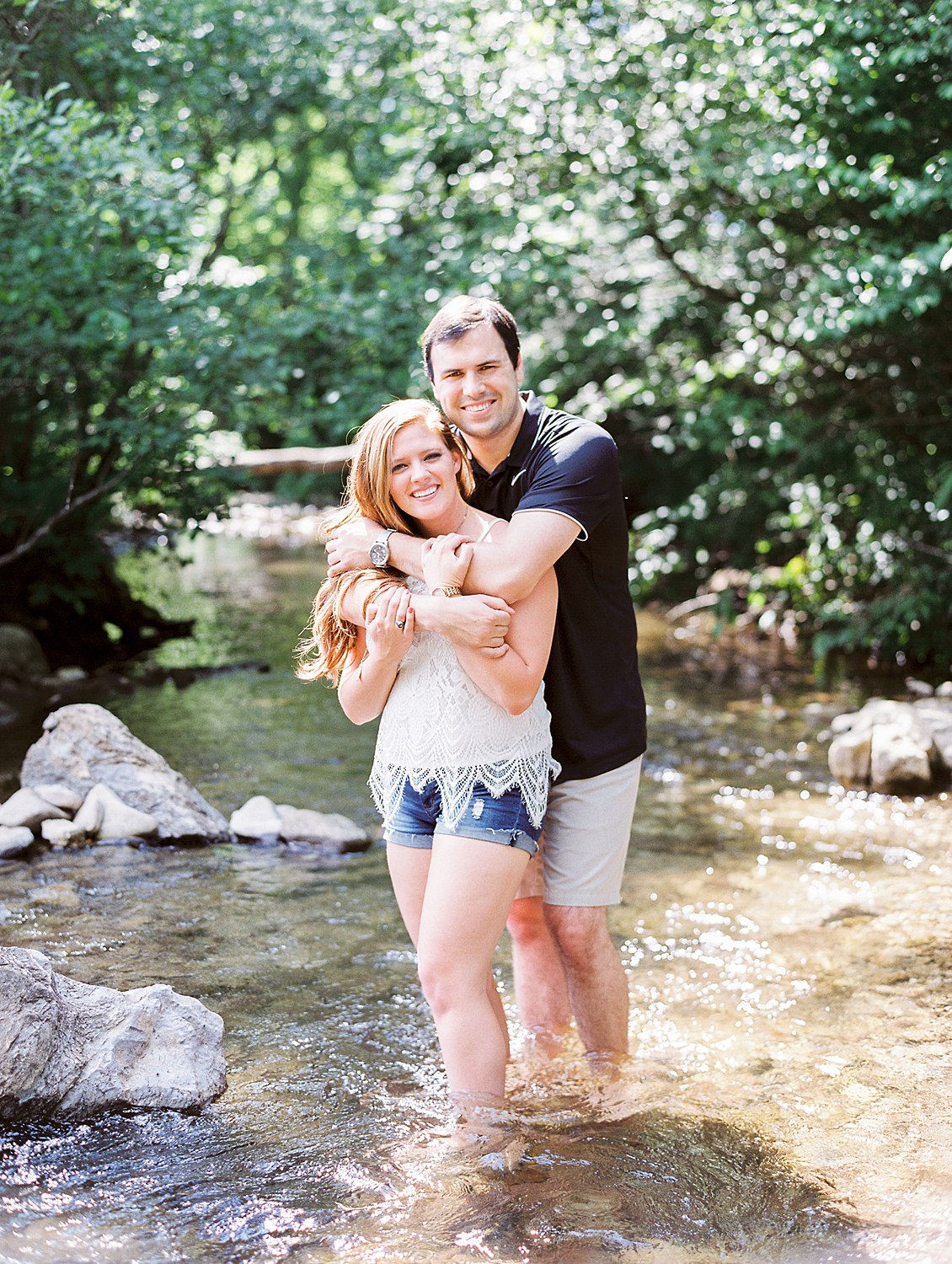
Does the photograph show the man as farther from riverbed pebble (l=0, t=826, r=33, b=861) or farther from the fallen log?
the fallen log

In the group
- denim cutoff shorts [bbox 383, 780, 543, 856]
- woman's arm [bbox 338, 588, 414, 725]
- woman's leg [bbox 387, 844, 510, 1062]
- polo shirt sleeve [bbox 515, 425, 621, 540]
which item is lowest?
woman's leg [bbox 387, 844, 510, 1062]

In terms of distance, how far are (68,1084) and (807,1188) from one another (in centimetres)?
191

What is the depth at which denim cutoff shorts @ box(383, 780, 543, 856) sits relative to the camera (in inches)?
119

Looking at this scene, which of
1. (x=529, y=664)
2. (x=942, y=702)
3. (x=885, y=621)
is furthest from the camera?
(x=885, y=621)

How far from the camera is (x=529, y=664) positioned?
301cm

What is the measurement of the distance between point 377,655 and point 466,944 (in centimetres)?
74

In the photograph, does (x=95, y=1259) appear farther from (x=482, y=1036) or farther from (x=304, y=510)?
(x=304, y=510)

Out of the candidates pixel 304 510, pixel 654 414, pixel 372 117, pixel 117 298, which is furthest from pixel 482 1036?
pixel 304 510

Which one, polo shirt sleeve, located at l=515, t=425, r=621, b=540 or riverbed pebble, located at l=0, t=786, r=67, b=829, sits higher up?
polo shirt sleeve, located at l=515, t=425, r=621, b=540

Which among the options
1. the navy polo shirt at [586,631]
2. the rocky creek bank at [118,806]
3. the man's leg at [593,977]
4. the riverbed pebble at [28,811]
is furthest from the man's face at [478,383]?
the riverbed pebble at [28,811]

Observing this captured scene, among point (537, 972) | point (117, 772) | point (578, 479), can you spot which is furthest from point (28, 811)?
point (578, 479)

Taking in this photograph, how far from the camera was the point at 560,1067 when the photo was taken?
3.79m

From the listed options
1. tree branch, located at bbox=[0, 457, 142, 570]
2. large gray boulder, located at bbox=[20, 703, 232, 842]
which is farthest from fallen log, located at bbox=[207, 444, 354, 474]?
large gray boulder, located at bbox=[20, 703, 232, 842]

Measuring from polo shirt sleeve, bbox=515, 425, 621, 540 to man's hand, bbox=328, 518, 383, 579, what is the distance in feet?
1.27
